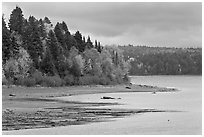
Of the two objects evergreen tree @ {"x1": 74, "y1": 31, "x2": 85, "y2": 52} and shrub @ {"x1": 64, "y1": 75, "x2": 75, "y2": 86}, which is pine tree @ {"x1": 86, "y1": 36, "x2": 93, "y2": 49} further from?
shrub @ {"x1": 64, "y1": 75, "x2": 75, "y2": 86}

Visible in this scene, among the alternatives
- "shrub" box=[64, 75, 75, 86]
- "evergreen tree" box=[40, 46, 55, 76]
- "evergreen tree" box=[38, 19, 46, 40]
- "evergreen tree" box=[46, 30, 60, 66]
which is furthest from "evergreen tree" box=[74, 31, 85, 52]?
"shrub" box=[64, 75, 75, 86]

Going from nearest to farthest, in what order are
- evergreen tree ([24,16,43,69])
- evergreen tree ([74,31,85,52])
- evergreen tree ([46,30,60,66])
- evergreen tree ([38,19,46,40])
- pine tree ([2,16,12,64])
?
1. pine tree ([2,16,12,64])
2. evergreen tree ([24,16,43,69])
3. evergreen tree ([46,30,60,66])
4. evergreen tree ([38,19,46,40])
5. evergreen tree ([74,31,85,52])

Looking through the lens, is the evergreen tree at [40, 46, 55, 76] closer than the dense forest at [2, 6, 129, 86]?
No

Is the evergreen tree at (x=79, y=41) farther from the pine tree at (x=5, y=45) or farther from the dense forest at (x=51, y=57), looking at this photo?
the pine tree at (x=5, y=45)

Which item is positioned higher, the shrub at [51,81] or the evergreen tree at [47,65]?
the evergreen tree at [47,65]

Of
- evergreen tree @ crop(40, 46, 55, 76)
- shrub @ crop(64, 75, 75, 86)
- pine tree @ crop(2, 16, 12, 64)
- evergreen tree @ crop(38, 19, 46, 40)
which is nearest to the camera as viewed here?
pine tree @ crop(2, 16, 12, 64)

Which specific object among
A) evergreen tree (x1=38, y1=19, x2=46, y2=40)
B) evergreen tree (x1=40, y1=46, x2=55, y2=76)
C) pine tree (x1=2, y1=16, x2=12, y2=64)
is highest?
evergreen tree (x1=38, y1=19, x2=46, y2=40)

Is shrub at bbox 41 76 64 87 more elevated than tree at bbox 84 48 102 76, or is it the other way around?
tree at bbox 84 48 102 76

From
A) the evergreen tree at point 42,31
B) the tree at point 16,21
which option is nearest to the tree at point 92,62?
the evergreen tree at point 42,31

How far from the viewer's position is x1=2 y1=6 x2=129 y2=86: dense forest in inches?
3194

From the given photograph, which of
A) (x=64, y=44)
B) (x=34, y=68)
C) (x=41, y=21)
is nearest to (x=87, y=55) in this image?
(x=64, y=44)

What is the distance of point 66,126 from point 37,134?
411cm

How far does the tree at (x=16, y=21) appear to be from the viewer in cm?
9169

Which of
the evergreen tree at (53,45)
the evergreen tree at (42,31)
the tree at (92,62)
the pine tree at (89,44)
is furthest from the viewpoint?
the pine tree at (89,44)
